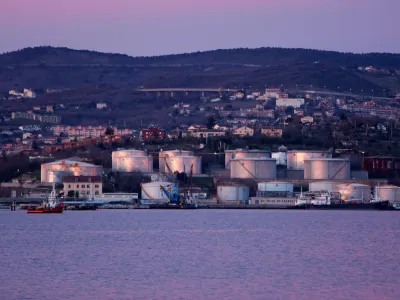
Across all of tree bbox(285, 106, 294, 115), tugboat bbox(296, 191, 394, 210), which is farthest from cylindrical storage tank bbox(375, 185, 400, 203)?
tree bbox(285, 106, 294, 115)

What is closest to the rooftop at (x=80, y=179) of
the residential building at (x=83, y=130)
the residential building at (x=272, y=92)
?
the residential building at (x=83, y=130)

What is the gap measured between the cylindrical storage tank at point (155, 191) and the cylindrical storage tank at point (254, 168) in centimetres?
567

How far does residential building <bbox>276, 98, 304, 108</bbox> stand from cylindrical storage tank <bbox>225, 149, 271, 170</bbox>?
57826mm

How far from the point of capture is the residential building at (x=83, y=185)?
7819 cm

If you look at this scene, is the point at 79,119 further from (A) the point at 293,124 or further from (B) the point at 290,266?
(B) the point at 290,266

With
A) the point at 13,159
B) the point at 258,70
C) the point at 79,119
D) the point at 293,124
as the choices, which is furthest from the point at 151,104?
the point at 13,159

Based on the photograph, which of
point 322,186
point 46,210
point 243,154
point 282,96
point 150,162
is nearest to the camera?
point 46,210

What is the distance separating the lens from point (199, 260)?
3625cm

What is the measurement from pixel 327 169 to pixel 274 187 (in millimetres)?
3893

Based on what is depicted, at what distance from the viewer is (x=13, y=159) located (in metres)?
90.4

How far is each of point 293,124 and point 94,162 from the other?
883 inches

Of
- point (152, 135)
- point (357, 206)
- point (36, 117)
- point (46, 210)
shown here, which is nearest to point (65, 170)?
point (46, 210)

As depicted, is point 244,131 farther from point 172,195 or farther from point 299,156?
point 172,195

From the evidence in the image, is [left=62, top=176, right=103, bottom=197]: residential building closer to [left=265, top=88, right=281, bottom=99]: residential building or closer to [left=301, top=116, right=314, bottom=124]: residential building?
[left=301, top=116, right=314, bottom=124]: residential building
